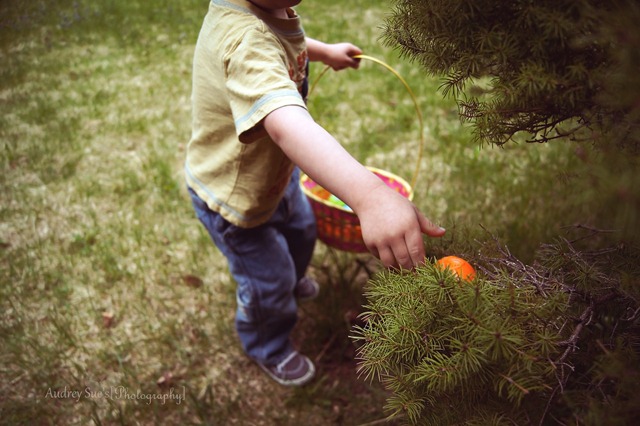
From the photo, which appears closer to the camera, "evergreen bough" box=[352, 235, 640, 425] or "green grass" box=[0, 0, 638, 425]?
"evergreen bough" box=[352, 235, 640, 425]

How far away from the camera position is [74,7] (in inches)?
177

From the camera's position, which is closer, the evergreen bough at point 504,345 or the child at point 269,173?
the evergreen bough at point 504,345

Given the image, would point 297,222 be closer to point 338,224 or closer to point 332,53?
point 338,224

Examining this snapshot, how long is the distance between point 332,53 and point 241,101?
2.58 ft

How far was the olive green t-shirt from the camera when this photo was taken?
3.65ft

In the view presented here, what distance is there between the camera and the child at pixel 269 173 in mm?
963

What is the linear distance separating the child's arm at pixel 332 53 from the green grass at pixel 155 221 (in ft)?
2.37

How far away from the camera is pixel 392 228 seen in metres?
0.92

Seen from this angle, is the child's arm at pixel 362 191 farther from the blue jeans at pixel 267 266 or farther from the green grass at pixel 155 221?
the blue jeans at pixel 267 266

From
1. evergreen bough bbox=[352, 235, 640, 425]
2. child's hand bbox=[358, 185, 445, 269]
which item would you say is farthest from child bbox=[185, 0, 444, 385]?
evergreen bough bbox=[352, 235, 640, 425]

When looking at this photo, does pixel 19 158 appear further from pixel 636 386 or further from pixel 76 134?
pixel 636 386

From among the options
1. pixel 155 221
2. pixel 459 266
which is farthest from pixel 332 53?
pixel 155 221

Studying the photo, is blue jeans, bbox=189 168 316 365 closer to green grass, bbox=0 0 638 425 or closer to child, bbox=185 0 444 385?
child, bbox=185 0 444 385

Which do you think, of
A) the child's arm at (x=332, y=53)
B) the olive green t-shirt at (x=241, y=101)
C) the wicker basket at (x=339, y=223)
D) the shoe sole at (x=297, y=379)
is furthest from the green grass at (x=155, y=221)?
the child's arm at (x=332, y=53)
